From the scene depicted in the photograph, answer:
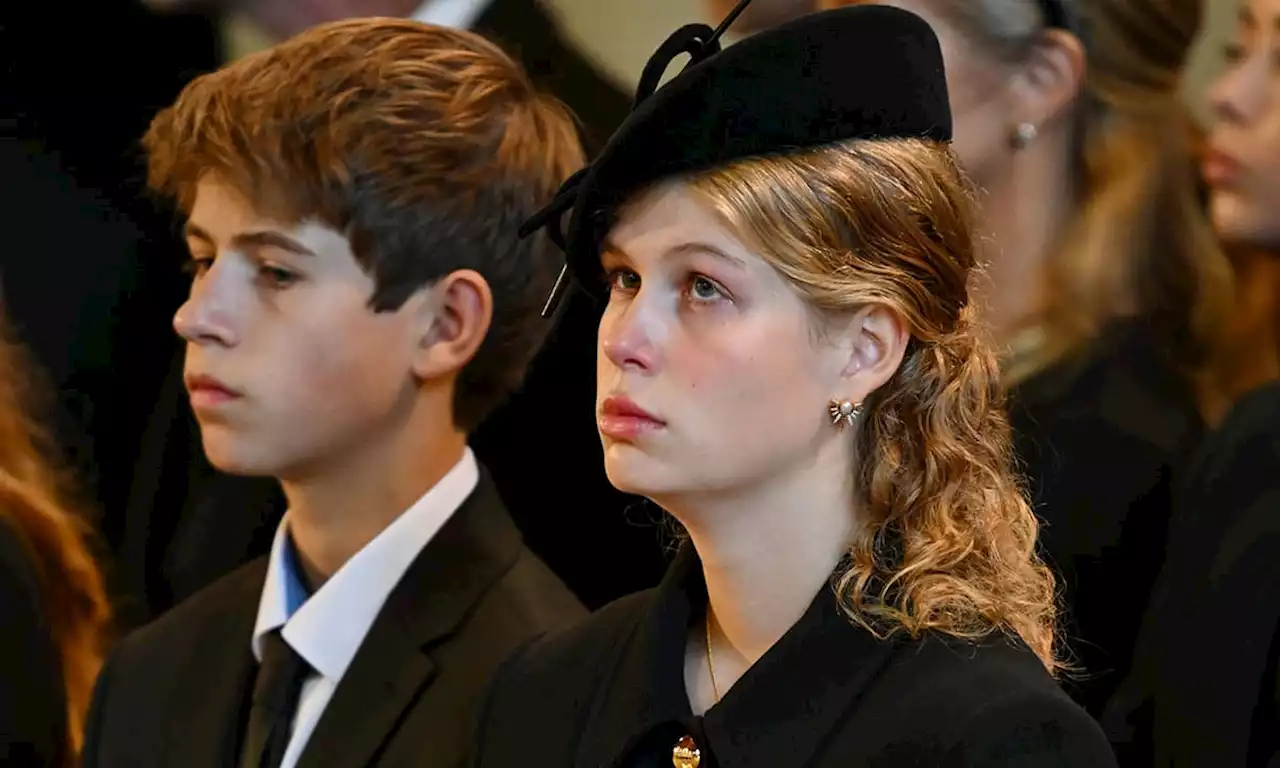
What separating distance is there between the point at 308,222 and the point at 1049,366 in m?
0.86

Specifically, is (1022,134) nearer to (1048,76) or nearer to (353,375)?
(1048,76)

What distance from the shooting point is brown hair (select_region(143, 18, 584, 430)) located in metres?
1.65

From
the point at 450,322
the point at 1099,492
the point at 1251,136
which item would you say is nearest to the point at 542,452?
the point at 450,322

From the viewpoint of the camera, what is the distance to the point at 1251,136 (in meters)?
1.83

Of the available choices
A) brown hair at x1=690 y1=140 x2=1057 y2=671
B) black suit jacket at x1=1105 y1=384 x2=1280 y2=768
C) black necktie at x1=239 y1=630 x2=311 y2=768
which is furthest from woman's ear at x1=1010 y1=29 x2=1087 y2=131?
black necktie at x1=239 y1=630 x2=311 y2=768

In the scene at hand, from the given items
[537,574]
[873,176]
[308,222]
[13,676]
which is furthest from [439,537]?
[873,176]

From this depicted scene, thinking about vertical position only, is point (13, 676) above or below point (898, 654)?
below

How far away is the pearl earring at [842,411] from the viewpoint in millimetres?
1270

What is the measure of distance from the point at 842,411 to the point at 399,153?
613 mm

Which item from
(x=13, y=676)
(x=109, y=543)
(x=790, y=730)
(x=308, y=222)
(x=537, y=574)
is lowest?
(x=109, y=543)

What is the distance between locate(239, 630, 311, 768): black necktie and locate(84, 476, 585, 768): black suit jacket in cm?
3

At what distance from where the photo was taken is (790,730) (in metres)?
1.23

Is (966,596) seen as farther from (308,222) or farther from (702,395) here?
(308,222)

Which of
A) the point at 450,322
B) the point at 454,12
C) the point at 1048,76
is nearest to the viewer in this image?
the point at 450,322
